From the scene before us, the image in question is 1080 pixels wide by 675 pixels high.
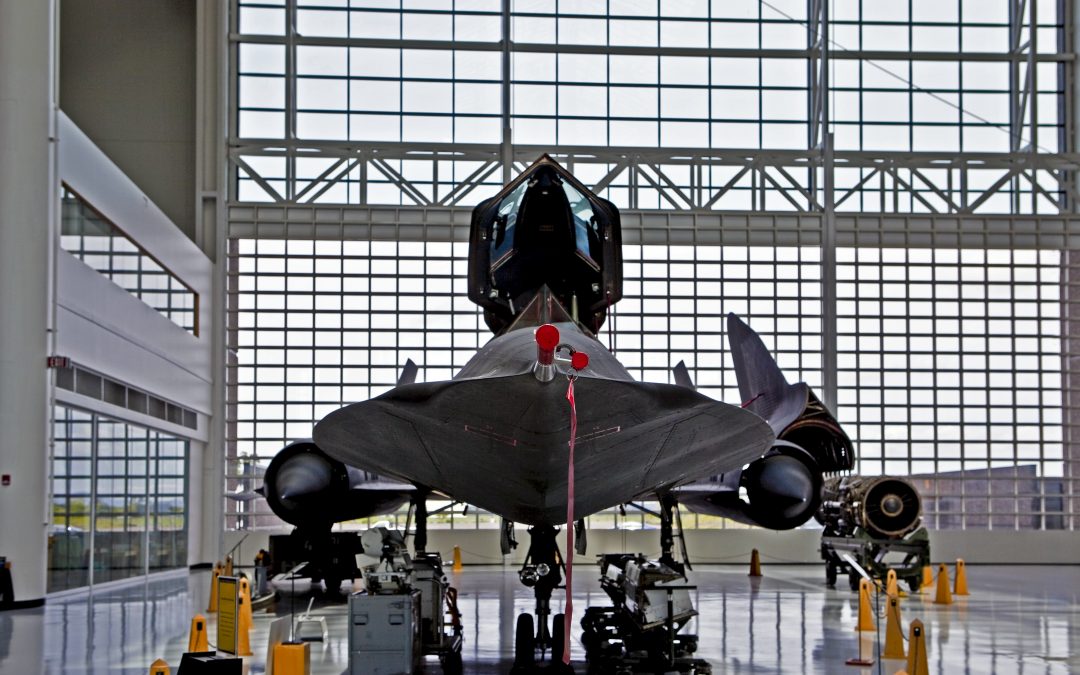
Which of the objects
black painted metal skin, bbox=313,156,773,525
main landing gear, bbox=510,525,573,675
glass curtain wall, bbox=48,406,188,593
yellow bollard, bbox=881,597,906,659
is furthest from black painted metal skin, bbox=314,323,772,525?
glass curtain wall, bbox=48,406,188,593

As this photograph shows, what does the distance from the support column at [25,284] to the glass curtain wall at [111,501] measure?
87cm

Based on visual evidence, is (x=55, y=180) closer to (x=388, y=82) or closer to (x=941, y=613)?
(x=388, y=82)

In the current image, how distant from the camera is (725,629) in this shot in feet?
44.1

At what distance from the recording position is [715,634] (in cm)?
1289

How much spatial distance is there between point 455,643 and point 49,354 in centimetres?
904

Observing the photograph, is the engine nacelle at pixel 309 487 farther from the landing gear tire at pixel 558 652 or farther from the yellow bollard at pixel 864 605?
the yellow bollard at pixel 864 605

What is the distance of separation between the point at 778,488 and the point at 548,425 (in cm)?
488

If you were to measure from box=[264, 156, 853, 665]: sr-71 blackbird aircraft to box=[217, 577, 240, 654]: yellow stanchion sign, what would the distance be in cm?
113

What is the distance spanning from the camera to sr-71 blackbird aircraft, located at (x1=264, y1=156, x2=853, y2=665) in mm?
5566

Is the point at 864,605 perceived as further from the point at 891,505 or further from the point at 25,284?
the point at 25,284

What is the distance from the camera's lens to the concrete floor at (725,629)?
33.9 feet

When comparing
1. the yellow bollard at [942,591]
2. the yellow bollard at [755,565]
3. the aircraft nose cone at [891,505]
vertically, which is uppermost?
the aircraft nose cone at [891,505]

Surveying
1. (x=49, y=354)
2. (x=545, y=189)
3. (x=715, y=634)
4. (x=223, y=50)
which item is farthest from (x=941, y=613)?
(x=223, y=50)

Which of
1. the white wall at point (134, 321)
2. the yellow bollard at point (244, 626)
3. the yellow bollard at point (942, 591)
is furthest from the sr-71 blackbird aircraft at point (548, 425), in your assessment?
the white wall at point (134, 321)
